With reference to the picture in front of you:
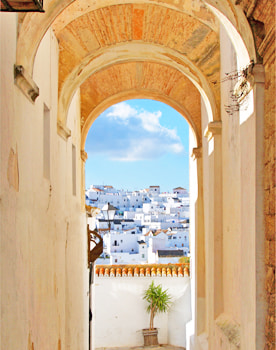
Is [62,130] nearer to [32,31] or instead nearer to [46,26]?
[46,26]

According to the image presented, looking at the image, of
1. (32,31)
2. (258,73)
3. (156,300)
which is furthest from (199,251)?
(32,31)

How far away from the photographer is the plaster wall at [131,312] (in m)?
14.0

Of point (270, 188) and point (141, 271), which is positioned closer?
point (270, 188)

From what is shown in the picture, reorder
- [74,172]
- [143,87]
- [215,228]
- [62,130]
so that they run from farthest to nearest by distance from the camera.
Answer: [143,87] < [74,172] < [215,228] < [62,130]

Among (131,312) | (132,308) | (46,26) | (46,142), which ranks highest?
(46,26)

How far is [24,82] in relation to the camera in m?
3.83

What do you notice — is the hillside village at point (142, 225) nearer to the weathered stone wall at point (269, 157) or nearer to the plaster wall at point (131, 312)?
the plaster wall at point (131, 312)

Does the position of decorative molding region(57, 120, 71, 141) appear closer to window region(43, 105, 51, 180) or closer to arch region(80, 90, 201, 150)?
window region(43, 105, 51, 180)

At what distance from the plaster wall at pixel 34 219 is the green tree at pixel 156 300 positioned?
246 inches

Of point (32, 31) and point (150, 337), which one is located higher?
point (32, 31)

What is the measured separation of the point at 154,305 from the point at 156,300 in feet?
0.89

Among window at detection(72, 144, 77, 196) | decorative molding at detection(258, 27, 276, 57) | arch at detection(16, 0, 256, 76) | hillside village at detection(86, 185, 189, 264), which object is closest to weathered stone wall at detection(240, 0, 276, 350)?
decorative molding at detection(258, 27, 276, 57)

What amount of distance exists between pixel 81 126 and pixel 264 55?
669 centimetres

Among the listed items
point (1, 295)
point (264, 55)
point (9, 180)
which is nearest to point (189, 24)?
point (264, 55)
